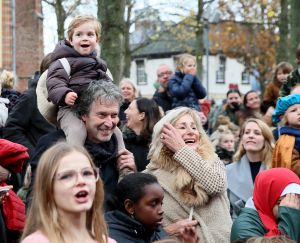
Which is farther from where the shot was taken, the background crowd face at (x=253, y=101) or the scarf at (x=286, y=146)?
the background crowd face at (x=253, y=101)

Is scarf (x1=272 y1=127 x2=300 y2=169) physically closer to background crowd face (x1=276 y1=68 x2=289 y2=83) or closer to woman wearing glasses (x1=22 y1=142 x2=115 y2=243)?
woman wearing glasses (x1=22 y1=142 x2=115 y2=243)

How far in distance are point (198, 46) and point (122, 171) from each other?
85.2ft

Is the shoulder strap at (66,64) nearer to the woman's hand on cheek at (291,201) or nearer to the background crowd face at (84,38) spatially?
the background crowd face at (84,38)

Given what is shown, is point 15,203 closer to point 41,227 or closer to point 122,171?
point 122,171

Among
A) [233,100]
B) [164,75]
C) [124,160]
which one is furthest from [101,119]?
[233,100]

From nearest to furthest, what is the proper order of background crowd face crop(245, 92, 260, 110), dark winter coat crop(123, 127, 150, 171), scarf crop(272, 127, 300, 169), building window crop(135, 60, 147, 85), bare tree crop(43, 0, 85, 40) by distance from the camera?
1. scarf crop(272, 127, 300, 169)
2. dark winter coat crop(123, 127, 150, 171)
3. background crowd face crop(245, 92, 260, 110)
4. bare tree crop(43, 0, 85, 40)
5. building window crop(135, 60, 147, 85)

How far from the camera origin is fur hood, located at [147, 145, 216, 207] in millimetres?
6133

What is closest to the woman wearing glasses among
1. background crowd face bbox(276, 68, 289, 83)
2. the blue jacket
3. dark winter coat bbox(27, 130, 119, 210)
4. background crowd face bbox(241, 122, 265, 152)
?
dark winter coat bbox(27, 130, 119, 210)

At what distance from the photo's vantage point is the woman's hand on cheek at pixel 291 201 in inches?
223

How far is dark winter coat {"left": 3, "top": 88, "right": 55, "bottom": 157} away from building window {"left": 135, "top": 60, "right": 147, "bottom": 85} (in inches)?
2622

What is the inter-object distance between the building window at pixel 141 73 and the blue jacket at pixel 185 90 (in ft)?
207

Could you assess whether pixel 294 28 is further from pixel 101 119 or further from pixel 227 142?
pixel 101 119

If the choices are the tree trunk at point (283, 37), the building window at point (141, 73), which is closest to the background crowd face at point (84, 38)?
the tree trunk at point (283, 37)

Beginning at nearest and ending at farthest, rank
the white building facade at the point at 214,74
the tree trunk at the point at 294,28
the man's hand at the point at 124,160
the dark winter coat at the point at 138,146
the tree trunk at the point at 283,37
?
the man's hand at the point at 124,160 → the dark winter coat at the point at 138,146 → the tree trunk at the point at 294,28 → the tree trunk at the point at 283,37 → the white building facade at the point at 214,74
